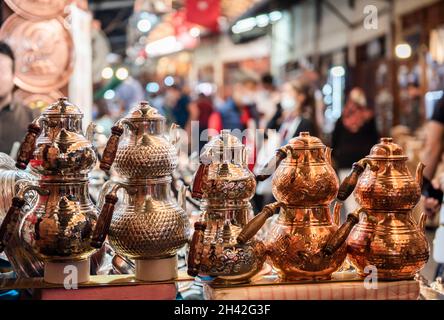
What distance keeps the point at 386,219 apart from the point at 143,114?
2.15 ft

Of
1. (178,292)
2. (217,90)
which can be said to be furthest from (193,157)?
(217,90)

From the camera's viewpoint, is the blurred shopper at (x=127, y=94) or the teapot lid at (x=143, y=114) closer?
the teapot lid at (x=143, y=114)

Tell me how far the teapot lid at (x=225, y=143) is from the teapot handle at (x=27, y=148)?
0.42m

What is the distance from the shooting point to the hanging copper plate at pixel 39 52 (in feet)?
10.6

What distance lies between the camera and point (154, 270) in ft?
5.86

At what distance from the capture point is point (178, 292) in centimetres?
189

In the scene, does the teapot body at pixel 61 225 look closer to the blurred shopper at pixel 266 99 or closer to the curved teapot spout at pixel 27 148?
the curved teapot spout at pixel 27 148

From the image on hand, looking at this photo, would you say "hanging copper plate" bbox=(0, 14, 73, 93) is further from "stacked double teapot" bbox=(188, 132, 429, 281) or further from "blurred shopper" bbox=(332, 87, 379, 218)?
"blurred shopper" bbox=(332, 87, 379, 218)

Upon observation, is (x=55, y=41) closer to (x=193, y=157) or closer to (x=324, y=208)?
(x=193, y=157)

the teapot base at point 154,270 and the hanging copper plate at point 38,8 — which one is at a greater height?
the hanging copper plate at point 38,8

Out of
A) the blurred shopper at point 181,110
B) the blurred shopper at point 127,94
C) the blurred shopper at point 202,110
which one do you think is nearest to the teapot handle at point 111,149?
the blurred shopper at point 127,94

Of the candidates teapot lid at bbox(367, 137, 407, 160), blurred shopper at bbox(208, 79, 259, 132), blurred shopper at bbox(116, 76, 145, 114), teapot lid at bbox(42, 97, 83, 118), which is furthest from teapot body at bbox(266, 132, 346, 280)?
blurred shopper at bbox(116, 76, 145, 114)

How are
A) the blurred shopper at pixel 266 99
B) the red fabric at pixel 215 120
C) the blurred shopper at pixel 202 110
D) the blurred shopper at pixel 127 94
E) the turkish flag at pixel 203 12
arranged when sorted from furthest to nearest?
the blurred shopper at pixel 266 99
the blurred shopper at pixel 202 110
the red fabric at pixel 215 120
the blurred shopper at pixel 127 94
the turkish flag at pixel 203 12
